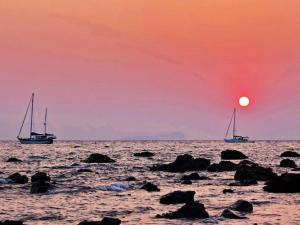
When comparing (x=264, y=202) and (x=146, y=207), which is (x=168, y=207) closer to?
(x=146, y=207)

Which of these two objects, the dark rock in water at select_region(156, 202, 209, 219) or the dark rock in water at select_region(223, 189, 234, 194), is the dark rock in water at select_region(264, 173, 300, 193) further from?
the dark rock in water at select_region(156, 202, 209, 219)

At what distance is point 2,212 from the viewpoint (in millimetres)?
31766

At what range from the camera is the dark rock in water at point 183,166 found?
67.9 meters

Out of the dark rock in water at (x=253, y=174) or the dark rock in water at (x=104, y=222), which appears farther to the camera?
the dark rock in water at (x=253, y=174)

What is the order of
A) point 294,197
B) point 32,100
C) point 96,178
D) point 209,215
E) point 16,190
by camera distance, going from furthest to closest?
1. point 32,100
2. point 96,178
3. point 16,190
4. point 294,197
5. point 209,215

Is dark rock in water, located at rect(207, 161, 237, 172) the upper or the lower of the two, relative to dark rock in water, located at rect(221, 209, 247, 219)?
upper

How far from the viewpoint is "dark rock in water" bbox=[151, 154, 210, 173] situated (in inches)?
2672

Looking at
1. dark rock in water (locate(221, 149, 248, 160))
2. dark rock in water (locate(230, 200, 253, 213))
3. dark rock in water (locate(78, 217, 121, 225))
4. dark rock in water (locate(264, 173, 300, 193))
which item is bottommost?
dark rock in water (locate(78, 217, 121, 225))

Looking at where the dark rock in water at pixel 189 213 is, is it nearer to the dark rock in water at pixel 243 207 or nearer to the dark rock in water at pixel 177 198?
the dark rock in water at pixel 243 207

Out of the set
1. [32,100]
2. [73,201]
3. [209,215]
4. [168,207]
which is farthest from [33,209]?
[32,100]

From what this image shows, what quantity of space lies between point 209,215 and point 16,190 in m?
18.5

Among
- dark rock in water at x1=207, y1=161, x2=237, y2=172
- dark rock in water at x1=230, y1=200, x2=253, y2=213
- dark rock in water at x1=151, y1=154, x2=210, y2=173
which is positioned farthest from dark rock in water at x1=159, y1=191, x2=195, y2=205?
dark rock in water at x1=207, y1=161, x2=237, y2=172

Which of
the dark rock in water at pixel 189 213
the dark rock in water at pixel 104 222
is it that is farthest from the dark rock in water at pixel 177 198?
the dark rock in water at pixel 104 222

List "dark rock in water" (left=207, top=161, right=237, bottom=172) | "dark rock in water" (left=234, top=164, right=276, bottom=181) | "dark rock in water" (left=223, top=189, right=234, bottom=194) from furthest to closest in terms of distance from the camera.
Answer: "dark rock in water" (left=207, top=161, right=237, bottom=172)
"dark rock in water" (left=234, top=164, right=276, bottom=181)
"dark rock in water" (left=223, top=189, right=234, bottom=194)
